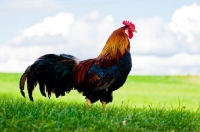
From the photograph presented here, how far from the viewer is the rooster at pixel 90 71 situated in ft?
29.0

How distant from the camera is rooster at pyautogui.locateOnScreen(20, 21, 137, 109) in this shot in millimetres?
8836

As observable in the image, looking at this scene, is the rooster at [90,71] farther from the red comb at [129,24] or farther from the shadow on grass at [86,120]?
the shadow on grass at [86,120]

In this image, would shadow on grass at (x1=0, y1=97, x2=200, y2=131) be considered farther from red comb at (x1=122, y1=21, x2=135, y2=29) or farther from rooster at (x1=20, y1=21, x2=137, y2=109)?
red comb at (x1=122, y1=21, x2=135, y2=29)

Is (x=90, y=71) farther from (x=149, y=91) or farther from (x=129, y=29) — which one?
(x=149, y=91)

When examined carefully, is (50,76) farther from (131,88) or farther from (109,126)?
(131,88)

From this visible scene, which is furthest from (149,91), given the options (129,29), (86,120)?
(86,120)

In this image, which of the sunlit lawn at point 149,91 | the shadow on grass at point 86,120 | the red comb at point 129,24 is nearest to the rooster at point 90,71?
the red comb at point 129,24

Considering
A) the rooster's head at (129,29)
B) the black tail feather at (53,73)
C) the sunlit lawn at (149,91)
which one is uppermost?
the rooster's head at (129,29)

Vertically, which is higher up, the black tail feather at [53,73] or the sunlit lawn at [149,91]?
the black tail feather at [53,73]

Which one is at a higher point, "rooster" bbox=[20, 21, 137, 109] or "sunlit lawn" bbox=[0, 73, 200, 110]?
"rooster" bbox=[20, 21, 137, 109]

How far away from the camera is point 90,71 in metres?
9.09

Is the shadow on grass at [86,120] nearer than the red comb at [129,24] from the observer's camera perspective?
Yes

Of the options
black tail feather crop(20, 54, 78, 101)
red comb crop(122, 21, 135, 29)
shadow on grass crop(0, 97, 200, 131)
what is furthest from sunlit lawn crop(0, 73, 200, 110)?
shadow on grass crop(0, 97, 200, 131)

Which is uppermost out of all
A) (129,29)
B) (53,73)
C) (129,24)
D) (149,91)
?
(129,24)
